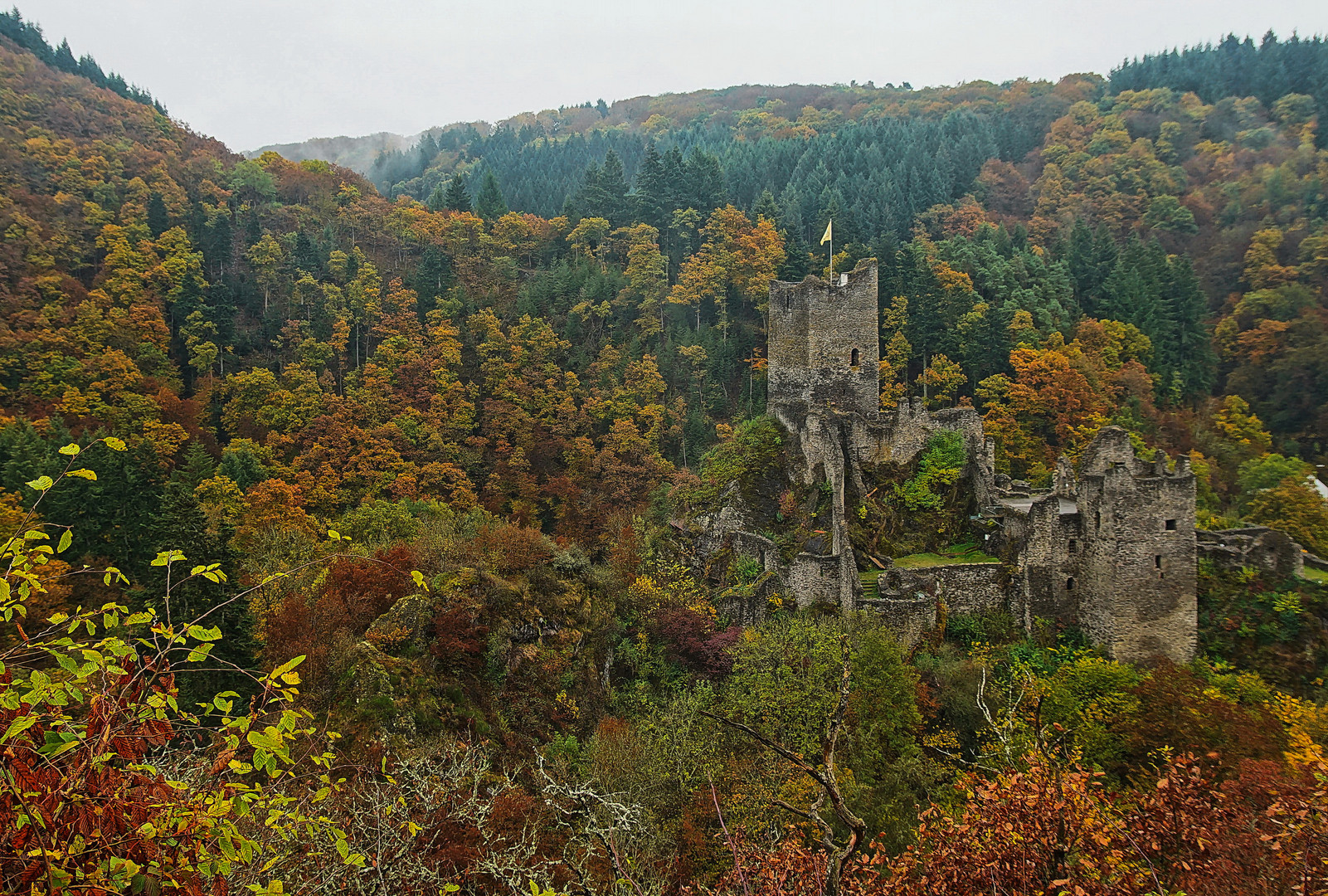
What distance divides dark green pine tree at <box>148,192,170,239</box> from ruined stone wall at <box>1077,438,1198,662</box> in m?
46.4

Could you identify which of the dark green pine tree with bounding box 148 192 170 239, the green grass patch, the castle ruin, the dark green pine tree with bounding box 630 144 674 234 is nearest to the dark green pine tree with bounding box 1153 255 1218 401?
the castle ruin

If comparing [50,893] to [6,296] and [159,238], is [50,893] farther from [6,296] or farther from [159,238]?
[159,238]

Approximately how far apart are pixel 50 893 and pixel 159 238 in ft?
154

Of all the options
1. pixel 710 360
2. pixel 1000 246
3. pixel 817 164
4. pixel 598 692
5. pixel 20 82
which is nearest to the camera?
pixel 598 692

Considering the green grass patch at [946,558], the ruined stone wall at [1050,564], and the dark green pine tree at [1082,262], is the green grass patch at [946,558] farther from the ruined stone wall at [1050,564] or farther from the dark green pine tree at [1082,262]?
the dark green pine tree at [1082,262]

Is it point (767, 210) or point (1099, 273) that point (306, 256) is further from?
point (1099, 273)

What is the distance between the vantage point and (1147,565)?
19078 mm

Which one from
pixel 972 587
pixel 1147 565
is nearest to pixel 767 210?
pixel 972 587

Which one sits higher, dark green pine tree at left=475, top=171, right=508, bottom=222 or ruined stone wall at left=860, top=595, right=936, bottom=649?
dark green pine tree at left=475, top=171, right=508, bottom=222

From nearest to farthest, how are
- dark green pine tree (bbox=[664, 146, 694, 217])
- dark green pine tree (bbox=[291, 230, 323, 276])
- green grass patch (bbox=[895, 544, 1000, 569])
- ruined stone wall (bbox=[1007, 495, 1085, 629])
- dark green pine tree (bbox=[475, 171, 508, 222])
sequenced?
1. ruined stone wall (bbox=[1007, 495, 1085, 629])
2. green grass patch (bbox=[895, 544, 1000, 569])
3. dark green pine tree (bbox=[291, 230, 323, 276])
4. dark green pine tree (bbox=[664, 146, 694, 217])
5. dark green pine tree (bbox=[475, 171, 508, 222])

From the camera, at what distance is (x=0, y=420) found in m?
30.0

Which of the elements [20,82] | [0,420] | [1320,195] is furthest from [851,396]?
[20,82]

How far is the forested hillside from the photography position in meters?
7.41

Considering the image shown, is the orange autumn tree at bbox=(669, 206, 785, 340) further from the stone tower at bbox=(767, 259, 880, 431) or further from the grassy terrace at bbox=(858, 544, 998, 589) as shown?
the grassy terrace at bbox=(858, 544, 998, 589)
